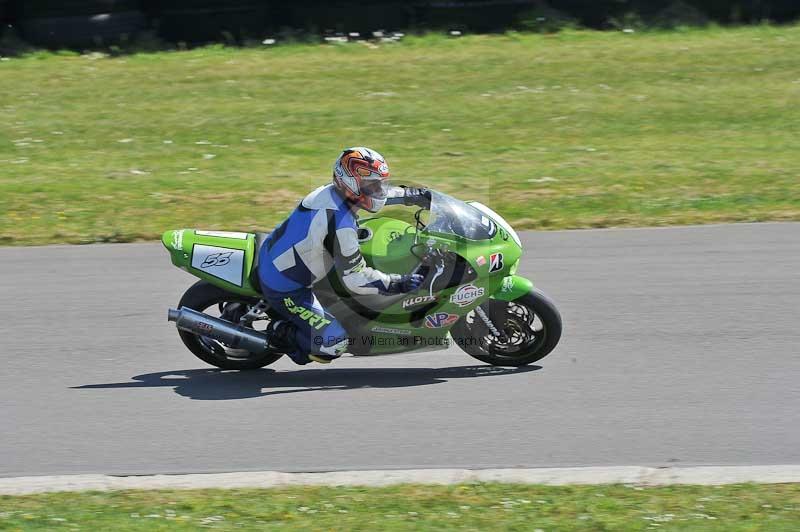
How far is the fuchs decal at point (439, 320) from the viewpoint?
757 cm

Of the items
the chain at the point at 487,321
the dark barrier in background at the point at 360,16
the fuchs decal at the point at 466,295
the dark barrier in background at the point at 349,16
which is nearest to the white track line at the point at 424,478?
the fuchs decal at the point at 466,295

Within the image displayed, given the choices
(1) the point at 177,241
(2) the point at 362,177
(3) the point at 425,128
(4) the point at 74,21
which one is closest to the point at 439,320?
(2) the point at 362,177

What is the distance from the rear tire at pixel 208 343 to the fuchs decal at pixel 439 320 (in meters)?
1.05

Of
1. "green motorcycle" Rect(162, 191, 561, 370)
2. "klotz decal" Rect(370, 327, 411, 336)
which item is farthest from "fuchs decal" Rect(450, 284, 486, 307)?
"klotz decal" Rect(370, 327, 411, 336)

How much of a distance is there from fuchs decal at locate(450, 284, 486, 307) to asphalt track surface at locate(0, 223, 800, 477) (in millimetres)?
542

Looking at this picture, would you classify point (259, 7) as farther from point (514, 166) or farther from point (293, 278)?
point (293, 278)

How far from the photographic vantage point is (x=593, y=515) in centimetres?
555

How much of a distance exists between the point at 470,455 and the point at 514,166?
7.42 metres

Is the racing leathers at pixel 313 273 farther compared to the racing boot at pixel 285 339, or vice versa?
the racing boot at pixel 285 339

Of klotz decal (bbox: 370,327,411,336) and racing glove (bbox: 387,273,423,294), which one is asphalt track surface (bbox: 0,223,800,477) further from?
racing glove (bbox: 387,273,423,294)

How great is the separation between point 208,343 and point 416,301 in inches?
58.2

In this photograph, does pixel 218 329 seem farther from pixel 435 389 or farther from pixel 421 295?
pixel 435 389

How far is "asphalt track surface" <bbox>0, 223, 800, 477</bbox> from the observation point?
21.6 feet

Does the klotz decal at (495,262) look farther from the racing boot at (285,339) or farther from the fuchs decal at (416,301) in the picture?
the racing boot at (285,339)
